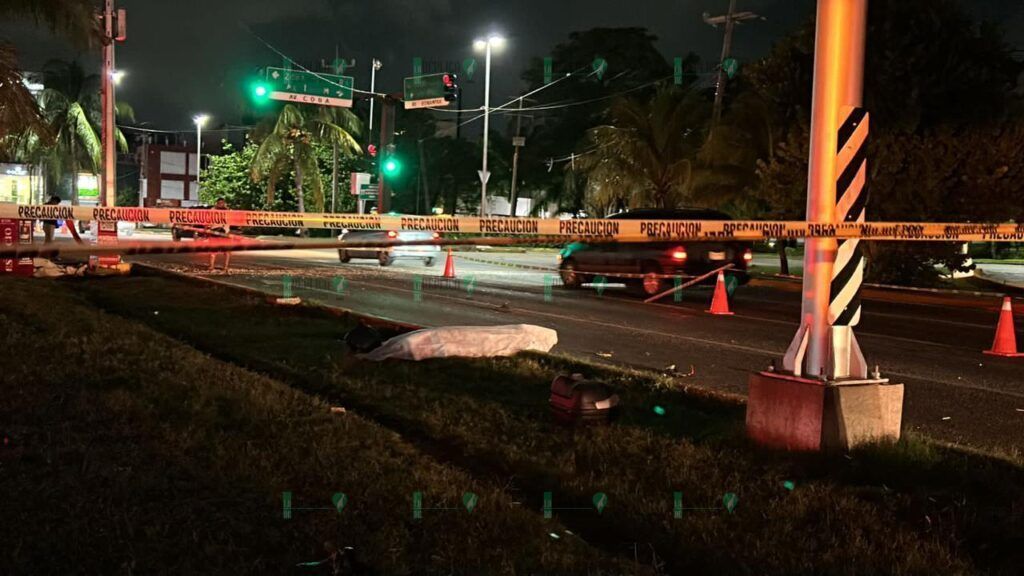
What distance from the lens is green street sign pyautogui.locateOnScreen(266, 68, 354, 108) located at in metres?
29.7

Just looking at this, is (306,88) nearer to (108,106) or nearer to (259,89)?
(259,89)

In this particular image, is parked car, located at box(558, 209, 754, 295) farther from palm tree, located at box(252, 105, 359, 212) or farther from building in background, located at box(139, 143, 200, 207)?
building in background, located at box(139, 143, 200, 207)

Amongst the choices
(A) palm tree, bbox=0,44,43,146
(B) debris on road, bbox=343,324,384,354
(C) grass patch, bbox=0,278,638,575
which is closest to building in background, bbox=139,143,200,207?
(A) palm tree, bbox=0,44,43,146

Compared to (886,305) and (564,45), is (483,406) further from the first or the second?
(564,45)

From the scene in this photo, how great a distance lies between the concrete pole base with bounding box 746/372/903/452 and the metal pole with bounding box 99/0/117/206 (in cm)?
1865

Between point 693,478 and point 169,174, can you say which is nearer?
point 693,478

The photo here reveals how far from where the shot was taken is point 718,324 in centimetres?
1480

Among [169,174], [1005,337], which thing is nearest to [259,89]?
[1005,337]

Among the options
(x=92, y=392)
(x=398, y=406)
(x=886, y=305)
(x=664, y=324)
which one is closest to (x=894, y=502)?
(x=398, y=406)

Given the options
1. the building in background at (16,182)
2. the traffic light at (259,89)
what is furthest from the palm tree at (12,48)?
the building in background at (16,182)

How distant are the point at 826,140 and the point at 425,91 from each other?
81.5 feet

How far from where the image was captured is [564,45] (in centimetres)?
6669

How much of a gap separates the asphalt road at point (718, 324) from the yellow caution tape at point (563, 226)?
1.72 metres

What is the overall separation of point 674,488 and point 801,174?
65.4ft
